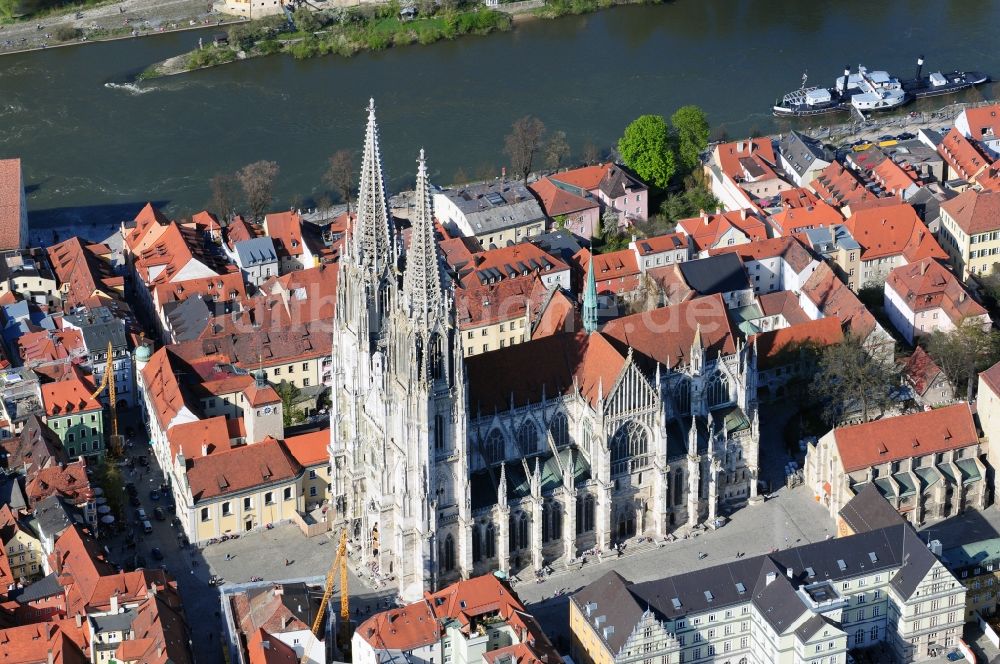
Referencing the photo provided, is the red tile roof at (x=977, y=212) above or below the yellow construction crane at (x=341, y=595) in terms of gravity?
above

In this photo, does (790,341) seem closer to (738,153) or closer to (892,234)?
(892,234)

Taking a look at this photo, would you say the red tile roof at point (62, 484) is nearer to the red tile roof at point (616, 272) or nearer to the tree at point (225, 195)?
the red tile roof at point (616, 272)

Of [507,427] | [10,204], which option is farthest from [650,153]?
[507,427]

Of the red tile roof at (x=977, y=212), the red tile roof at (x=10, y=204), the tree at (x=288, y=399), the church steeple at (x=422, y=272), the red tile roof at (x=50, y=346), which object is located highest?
the church steeple at (x=422, y=272)

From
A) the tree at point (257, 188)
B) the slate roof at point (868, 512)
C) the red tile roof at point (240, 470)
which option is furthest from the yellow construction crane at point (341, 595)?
the tree at point (257, 188)

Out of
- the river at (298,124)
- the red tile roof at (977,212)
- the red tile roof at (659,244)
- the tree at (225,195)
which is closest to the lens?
the red tile roof at (977,212)

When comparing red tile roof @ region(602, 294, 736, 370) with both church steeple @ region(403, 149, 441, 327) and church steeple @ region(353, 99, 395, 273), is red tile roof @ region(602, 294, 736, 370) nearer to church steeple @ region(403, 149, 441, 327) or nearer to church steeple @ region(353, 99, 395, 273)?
church steeple @ region(353, 99, 395, 273)

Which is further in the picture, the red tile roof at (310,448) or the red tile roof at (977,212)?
the red tile roof at (977,212)
